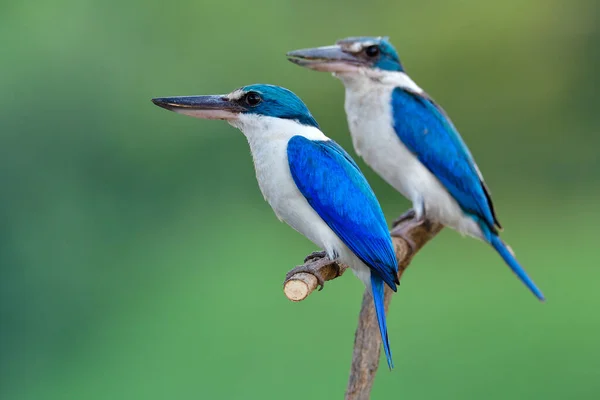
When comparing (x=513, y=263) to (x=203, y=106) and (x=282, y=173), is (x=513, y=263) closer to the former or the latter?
(x=282, y=173)

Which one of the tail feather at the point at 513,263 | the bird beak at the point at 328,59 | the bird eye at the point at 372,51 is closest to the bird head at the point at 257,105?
the bird beak at the point at 328,59

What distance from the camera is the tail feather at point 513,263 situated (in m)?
1.82

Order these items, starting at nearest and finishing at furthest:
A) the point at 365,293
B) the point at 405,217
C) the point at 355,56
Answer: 1. the point at 365,293
2. the point at 355,56
3. the point at 405,217

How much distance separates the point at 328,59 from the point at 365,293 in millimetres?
541

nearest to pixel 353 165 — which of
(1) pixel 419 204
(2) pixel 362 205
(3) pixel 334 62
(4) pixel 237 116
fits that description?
(2) pixel 362 205

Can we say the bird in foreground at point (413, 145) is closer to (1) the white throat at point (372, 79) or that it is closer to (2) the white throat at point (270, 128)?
(1) the white throat at point (372, 79)

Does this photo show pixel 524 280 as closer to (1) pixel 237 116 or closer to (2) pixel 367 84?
(2) pixel 367 84

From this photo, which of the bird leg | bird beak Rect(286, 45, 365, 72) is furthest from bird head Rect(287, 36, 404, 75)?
the bird leg

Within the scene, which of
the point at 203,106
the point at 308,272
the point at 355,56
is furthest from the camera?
the point at 355,56

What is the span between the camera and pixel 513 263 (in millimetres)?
1922

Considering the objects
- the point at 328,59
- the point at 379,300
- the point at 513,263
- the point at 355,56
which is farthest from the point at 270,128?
the point at 513,263

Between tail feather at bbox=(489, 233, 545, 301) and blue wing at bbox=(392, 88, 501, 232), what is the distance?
0.04 m

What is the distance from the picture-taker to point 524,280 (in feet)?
6.11

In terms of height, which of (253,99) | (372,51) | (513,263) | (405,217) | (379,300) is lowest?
(513,263)
